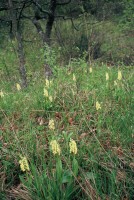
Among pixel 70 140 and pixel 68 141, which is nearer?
pixel 70 140

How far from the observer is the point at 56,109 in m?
4.16

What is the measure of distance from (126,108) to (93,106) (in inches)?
15.2

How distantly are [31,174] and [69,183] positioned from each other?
33 cm

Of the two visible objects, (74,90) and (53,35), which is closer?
(74,90)

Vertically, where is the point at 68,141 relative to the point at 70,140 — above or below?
below

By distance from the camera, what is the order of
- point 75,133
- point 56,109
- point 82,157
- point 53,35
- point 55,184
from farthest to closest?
point 53,35 → point 56,109 → point 75,133 → point 82,157 → point 55,184

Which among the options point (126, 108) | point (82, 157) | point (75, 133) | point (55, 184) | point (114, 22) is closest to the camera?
point (55, 184)

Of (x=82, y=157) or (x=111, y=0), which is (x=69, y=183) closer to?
(x=82, y=157)

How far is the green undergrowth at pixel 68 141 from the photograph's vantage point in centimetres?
275

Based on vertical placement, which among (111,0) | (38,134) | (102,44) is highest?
(111,0)

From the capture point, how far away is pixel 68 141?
130 inches

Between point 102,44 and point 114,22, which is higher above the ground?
point 114,22

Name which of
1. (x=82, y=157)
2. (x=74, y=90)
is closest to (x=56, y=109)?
(x=74, y=90)

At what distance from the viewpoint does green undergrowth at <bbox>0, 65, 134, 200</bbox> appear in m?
2.75
